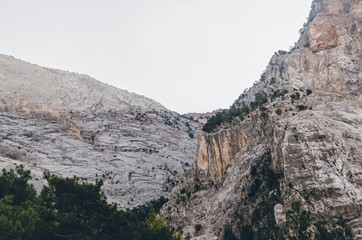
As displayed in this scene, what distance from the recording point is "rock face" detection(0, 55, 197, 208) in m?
85.8

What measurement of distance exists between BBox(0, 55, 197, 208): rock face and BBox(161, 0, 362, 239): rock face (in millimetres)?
19039

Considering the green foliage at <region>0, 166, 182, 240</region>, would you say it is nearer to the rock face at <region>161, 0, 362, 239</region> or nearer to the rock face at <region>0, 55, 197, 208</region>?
the rock face at <region>161, 0, 362, 239</region>

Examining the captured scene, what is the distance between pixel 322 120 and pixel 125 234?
126ft

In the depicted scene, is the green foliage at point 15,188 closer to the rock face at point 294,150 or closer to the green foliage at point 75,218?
the green foliage at point 75,218

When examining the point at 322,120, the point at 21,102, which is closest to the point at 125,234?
the point at 322,120

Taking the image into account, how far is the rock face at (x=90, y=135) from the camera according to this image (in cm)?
8575

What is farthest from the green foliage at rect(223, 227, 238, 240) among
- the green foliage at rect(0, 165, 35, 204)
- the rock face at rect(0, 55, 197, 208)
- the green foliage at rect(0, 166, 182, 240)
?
the rock face at rect(0, 55, 197, 208)

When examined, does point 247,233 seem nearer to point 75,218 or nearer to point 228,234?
point 228,234

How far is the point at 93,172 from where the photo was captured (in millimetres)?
87125

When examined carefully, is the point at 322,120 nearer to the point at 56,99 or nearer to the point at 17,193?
the point at 17,193

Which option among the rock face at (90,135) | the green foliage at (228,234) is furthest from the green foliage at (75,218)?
the rock face at (90,135)

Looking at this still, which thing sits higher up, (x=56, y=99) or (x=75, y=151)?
(x=56, y=99)

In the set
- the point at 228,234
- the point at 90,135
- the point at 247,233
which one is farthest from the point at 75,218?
the point at 90,135

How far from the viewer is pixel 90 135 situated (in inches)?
4134
